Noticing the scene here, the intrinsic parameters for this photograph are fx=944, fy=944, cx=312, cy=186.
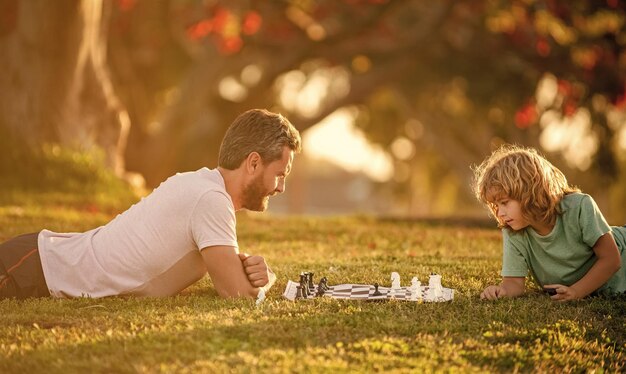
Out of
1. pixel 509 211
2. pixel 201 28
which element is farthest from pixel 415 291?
pixel 201 28

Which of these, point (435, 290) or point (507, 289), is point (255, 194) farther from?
point (507, 289)

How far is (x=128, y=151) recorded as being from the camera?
21.5 m

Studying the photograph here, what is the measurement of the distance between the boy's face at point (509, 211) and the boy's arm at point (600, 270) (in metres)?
0.56

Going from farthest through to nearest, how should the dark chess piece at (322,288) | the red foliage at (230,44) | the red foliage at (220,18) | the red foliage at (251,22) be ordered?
1. the red foliage at (230,44)
2. the red foliage at (251,22)
3. the red foliage at (220,18)
4. the dark chess piece at (322,288)

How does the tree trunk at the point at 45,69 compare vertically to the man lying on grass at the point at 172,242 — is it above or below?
above

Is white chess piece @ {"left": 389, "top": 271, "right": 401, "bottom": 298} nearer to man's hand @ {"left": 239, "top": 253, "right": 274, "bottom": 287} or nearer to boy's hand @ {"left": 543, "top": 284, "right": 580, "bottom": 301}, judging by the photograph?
man's hand @ {"left": 239, "top": 253, "right": 274, "bottom": 287}

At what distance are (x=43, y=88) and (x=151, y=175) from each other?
5.20 m

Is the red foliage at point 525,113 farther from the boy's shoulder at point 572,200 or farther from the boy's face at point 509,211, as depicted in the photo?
the boy's face at point 509,211

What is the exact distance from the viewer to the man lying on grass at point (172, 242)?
6441 mm

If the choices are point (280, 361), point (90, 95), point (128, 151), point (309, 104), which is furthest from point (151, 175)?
point (280, 361)

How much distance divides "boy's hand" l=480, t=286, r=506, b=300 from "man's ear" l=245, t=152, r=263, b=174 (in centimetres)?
193

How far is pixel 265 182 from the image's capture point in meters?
6.64

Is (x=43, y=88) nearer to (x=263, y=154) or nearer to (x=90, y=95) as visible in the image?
(x=90, y=95)

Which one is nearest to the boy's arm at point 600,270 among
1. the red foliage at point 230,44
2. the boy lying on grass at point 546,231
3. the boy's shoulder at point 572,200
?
the boy lying on grass at point 546,231
